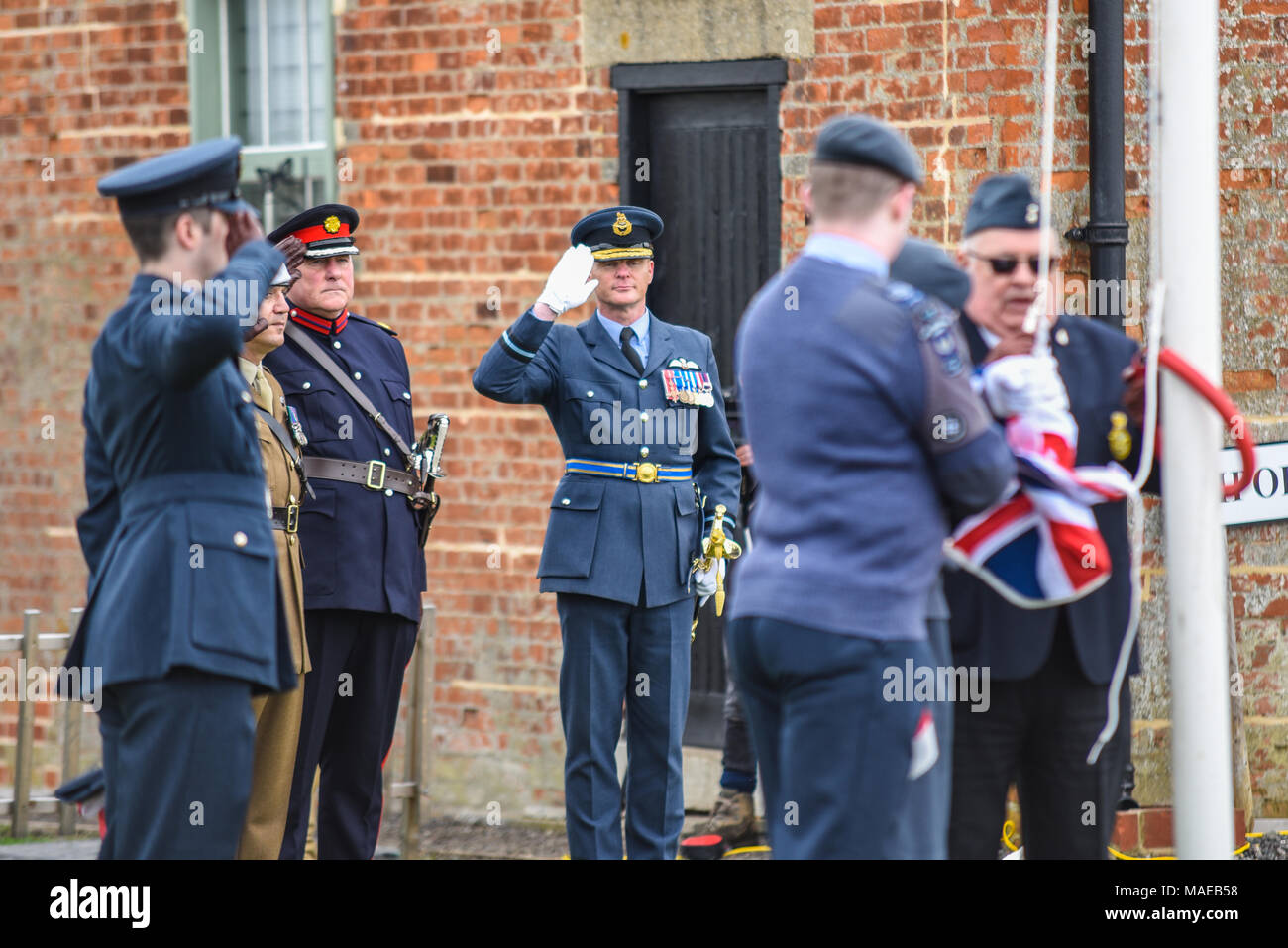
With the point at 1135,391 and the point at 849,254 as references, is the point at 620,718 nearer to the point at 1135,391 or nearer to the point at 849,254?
the point at 1135,391

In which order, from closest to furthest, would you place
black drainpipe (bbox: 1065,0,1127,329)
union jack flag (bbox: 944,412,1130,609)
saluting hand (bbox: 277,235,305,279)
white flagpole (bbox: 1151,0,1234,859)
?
1. union jack flag (bbox: 944,412,1130,609)
2. white flagpole (bbox: 1151,0,1234,859)
3. saluting hand (bbox: 277,235,305,279)
4. black drainpipe (bbox: 1065,0,1127,329)

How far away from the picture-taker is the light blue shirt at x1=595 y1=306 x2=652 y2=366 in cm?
593

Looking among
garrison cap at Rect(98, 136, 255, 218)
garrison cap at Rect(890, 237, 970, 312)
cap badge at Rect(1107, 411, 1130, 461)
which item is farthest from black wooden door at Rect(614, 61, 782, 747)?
garrison cap at Rect(98, 136, 255, 218)

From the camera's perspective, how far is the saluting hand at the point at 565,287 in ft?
18.5

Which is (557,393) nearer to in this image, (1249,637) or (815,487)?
(815,487)

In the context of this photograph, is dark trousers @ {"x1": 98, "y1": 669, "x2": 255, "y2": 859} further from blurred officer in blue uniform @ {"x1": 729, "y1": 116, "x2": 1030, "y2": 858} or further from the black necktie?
the black necktie

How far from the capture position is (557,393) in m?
5.86

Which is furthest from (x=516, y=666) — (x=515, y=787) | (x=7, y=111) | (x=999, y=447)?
(x=999, y=447)

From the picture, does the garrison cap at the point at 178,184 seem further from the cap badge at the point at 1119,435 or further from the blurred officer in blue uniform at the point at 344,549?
the cap badge at the point at 1119,435

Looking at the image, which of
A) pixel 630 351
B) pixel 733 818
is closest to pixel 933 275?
pixel 630 351

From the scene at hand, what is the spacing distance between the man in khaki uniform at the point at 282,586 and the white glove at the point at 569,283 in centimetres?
86

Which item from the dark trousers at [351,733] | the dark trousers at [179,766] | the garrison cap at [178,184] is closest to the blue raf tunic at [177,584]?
the dark trousers at [179,766]

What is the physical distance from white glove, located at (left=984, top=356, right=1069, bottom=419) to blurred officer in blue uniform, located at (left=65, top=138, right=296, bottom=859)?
5.49 ft

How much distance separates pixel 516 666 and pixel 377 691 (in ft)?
7.53
